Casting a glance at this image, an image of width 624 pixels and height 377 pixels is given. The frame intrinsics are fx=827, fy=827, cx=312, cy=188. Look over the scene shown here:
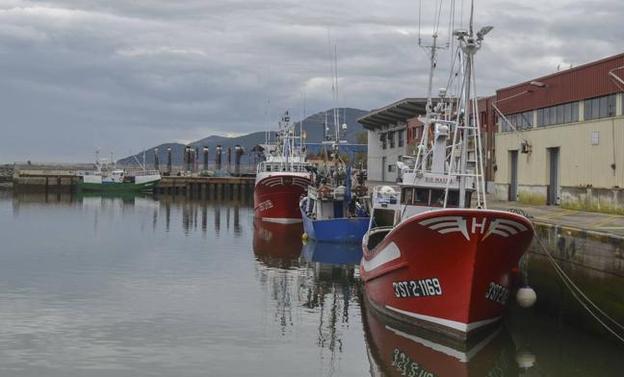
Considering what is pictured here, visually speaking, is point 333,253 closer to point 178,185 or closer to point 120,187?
point 120,187

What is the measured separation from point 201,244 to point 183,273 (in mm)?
10941

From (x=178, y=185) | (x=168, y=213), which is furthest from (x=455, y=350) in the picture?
(x=178, y=185)

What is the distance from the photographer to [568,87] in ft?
108

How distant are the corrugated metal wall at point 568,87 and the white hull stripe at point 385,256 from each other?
495 inches

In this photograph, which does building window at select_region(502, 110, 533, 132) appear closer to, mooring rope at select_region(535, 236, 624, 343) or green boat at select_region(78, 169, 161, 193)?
mooring rope at select_region(535, 236, 624, 343)

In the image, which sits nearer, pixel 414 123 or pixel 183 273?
pixel 183 273

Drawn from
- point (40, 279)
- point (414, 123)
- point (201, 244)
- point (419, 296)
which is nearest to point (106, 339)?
point (419, 296)

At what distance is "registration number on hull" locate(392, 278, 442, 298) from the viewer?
18188mm

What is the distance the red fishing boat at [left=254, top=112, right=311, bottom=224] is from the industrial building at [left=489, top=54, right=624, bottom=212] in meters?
14.9

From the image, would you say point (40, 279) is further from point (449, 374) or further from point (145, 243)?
point (449, 374)

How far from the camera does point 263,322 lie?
20.8 m

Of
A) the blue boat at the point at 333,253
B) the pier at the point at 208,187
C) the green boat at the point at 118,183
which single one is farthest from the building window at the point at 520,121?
the green boat at the point at 118,183

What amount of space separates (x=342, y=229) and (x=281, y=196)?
1413cm

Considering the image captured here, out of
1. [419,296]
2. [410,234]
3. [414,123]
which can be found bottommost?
[419,296]
